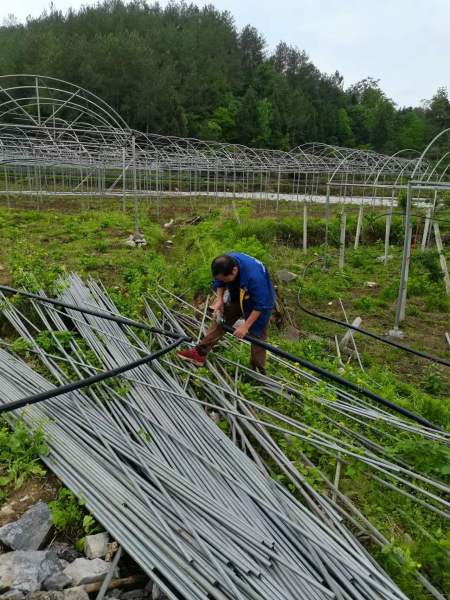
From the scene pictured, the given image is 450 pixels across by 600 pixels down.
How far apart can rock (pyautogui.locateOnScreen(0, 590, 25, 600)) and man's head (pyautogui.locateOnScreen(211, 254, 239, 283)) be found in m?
2.75

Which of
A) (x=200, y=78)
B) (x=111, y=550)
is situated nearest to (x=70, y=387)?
(x=111, y=550)

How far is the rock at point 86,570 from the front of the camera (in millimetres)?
2652

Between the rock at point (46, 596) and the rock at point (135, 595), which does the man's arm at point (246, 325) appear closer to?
the rock at point (135, 595)

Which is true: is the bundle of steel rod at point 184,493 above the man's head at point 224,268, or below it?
below

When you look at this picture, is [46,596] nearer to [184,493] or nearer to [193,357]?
[184,493]

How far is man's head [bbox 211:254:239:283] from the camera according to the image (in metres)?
4.34

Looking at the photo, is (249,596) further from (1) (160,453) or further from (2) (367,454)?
(2) (367,454)

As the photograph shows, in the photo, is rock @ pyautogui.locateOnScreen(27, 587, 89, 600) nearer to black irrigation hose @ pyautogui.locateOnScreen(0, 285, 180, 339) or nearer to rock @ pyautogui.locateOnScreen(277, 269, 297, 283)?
black irrigation hose @ pyautogui.locateOnScreen(0, 285, 180, 339)

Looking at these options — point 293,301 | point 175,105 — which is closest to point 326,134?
point 175,105

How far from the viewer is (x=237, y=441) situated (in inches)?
157

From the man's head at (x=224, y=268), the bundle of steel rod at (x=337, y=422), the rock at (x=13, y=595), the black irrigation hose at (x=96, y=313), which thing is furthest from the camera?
the black irrigation hose at (x=96, y=313)

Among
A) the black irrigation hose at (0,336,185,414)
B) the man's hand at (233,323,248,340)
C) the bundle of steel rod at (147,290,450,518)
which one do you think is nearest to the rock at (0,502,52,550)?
the black irrigation hose at (0,336,185,414)

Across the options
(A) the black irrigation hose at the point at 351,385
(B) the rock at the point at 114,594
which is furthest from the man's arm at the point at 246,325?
(B) the rock at the point at 114,594

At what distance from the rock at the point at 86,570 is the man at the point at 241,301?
216 centimetres
